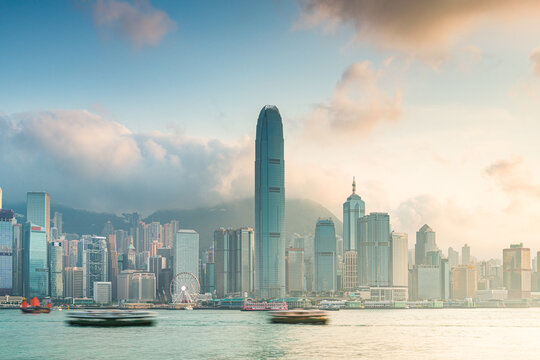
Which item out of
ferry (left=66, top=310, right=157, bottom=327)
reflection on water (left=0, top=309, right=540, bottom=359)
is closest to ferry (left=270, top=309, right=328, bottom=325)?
ferry (left=66, top=310, right=157, bottom=327)

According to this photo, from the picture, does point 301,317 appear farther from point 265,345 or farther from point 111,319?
point 265,345

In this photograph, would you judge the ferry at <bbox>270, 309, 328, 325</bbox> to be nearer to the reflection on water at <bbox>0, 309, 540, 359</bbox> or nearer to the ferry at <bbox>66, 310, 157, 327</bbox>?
the ferry at <bbox>66, 310, 157, 327</bbox>

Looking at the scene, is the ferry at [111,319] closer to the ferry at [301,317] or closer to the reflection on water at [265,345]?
the reflection on water at [265,345]

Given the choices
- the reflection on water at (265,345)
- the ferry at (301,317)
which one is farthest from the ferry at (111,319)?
the ferry at (301,317)

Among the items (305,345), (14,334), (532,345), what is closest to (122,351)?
(305,345)

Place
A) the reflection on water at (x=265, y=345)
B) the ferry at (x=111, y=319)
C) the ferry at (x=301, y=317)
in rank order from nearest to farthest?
the reflection on water at (x=265, y=345)
the ferry at (x=111, y=319)
the ferry at (x=301, y=317)

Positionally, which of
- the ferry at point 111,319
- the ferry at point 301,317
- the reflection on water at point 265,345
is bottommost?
the ferry at point 301,317

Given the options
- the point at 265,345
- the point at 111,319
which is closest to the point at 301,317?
the point at 111,319
